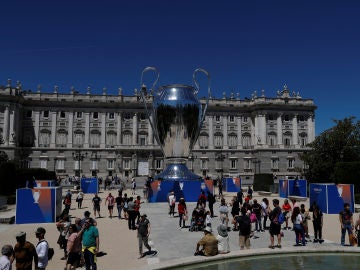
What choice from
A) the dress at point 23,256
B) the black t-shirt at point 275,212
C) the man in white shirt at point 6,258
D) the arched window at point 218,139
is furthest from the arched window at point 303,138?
the man in white shirt at point 6,258

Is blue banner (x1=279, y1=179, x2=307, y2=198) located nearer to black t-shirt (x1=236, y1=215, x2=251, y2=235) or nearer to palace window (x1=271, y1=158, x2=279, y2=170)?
black t-shirt (x1=236, y1=215, x2=251, y2=235)

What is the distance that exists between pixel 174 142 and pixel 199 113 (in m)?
3.28

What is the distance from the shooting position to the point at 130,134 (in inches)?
2527

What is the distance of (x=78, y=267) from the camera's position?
30.1ft

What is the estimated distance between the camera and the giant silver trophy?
1090 inches

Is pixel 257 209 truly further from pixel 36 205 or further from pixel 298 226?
pixel 36 205

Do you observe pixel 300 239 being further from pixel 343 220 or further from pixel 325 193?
pixel 325 193

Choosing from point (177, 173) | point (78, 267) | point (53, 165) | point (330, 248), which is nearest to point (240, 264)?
point (330, 248)

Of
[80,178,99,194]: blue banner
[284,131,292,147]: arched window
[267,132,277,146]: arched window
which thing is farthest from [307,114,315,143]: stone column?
[80,178,99,194]: blue banner

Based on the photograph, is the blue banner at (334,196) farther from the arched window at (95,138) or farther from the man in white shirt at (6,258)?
the arched window at (95,138)

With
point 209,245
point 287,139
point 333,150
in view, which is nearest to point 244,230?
point 209,245

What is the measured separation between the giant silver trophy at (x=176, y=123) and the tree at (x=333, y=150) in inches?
554

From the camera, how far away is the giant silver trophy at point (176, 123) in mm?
27688

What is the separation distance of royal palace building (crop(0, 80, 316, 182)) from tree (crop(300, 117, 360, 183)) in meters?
21.1
